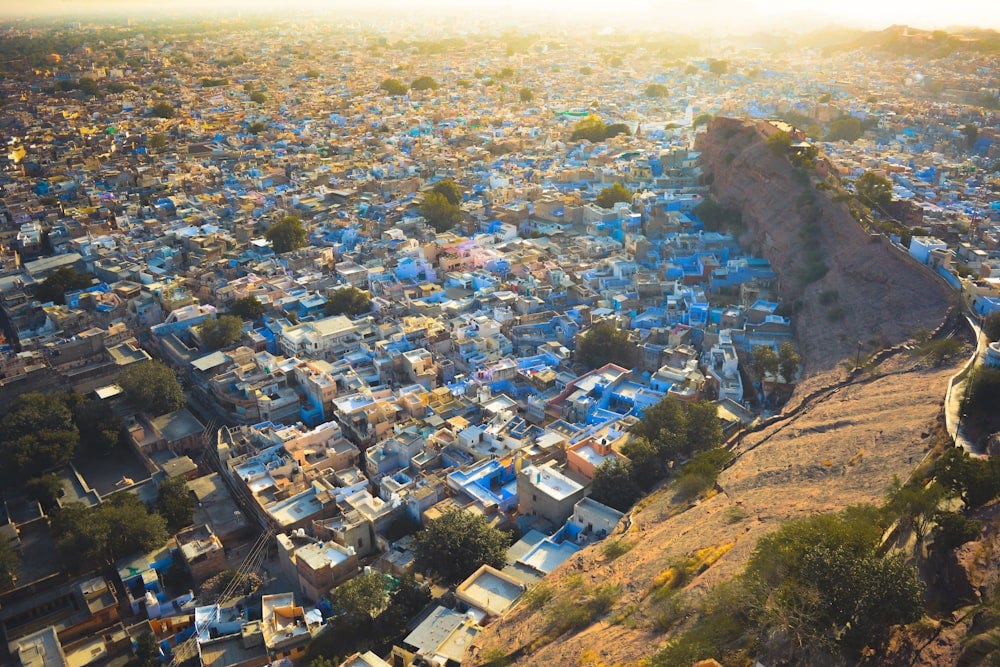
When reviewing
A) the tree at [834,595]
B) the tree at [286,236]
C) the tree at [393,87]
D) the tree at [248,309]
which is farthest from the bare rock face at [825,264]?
the tree at [393,87]

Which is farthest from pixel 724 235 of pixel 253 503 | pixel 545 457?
pixel 253 503

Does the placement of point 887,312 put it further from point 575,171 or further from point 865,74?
point 865,74

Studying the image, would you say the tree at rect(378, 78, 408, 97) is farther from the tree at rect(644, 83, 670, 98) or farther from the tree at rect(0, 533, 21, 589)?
the tree at rect(0, 533, 21, 589)

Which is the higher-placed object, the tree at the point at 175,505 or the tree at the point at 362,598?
the tree at the point at 362,598

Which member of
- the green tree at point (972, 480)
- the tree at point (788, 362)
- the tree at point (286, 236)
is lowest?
the tree at point (788, 362)

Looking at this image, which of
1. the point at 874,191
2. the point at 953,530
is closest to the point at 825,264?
the point at 874,191

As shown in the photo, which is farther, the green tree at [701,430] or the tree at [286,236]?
the tree at [286,236]

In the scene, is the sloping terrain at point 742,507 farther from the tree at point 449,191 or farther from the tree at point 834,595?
the tree at point 449,191
